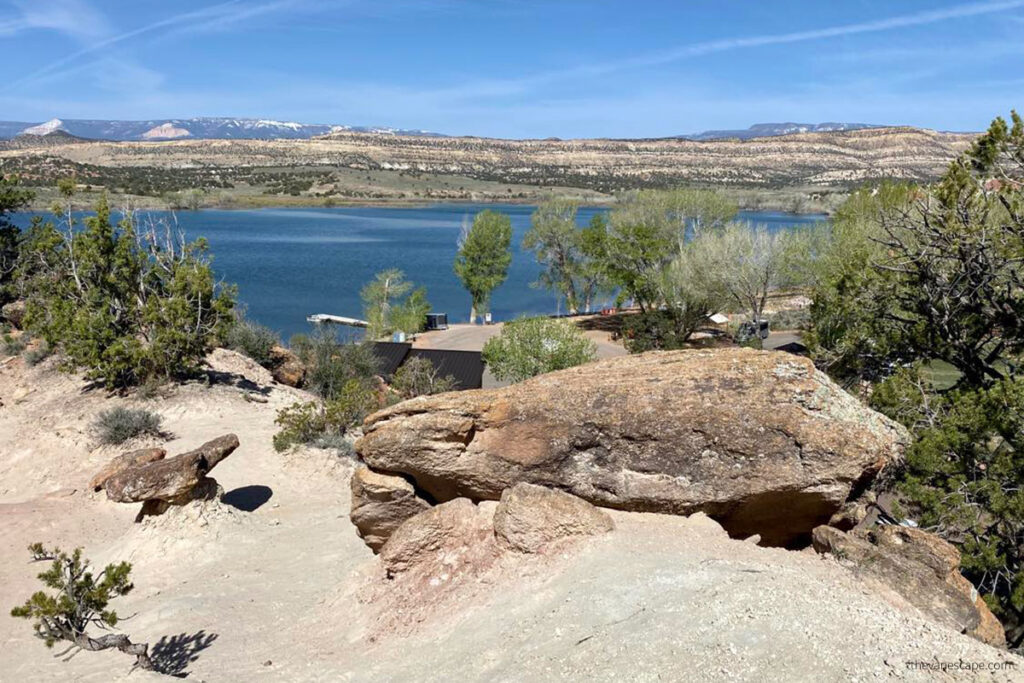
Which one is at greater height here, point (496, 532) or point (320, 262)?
point (496, 532)

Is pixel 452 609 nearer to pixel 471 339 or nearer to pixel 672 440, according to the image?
pixel 672 440

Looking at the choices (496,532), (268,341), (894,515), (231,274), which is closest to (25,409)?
(268,341)

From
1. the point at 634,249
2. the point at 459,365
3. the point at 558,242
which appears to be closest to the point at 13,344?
the point at 459,365

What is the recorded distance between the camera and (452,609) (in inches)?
345

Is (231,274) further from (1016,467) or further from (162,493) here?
(1016,467)

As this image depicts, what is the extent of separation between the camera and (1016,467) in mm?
10234

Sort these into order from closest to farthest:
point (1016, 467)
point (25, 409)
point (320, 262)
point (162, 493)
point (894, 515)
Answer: point (1016, 467) → point (894, 515) → point (162, 493) → point (25, 409) → point (320, 262)

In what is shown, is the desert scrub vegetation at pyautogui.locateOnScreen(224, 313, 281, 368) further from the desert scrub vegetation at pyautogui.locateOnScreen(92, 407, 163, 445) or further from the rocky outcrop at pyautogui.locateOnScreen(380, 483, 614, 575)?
the rocky outcrop at pyautogui.locateOnScreen(380, 483, 614, 575)

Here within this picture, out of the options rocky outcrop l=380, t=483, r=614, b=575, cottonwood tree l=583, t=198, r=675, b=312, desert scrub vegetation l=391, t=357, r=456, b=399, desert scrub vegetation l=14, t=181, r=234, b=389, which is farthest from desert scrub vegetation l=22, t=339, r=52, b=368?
cottonwood tree l=583, t=198, r=675, b=312

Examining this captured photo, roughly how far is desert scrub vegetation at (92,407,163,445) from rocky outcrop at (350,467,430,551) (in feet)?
33.3

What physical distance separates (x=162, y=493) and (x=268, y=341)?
13809 mm

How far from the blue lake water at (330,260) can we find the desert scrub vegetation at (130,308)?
25164mm

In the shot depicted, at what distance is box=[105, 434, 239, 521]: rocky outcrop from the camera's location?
13219 mm

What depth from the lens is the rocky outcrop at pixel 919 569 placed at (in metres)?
7.43
